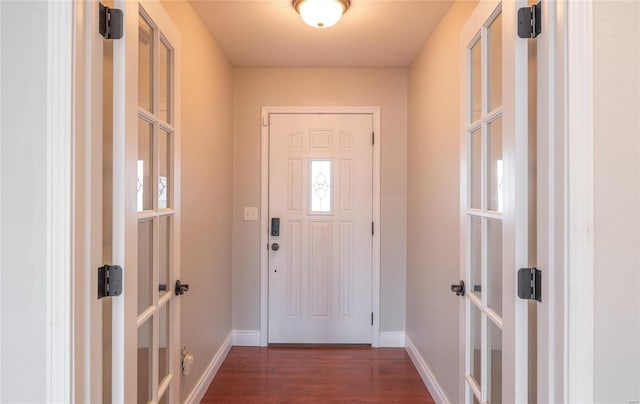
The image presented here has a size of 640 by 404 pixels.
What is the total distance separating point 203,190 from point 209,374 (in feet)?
4.18

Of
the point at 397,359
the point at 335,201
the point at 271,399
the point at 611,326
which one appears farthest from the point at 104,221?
the point at 397,359

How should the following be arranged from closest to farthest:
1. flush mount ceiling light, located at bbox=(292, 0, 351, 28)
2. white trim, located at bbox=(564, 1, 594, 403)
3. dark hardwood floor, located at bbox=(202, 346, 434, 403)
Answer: white trim, located at bbox=(564, 1, 594, 403), flush mount ceiling light, located at bbox=(292, 0, 351, 28), dark hardwood floor, located at bbox=(202, 346, 434, 403)

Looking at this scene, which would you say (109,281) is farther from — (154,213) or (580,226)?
(580,226)

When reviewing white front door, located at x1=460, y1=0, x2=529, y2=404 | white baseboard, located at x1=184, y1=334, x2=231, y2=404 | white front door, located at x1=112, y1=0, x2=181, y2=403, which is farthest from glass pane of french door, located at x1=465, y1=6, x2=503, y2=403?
white baseboard, located at x1=184, y1=334, x2=231, y2=404

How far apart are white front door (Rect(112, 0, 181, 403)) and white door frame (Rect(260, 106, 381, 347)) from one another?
4.70ft

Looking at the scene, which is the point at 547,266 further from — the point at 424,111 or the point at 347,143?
the point at 347,143

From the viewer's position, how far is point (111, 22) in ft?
3.45

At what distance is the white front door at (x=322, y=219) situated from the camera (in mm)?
3178

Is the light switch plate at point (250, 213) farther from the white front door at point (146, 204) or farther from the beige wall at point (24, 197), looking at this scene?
the beige wall at point (24, 197)

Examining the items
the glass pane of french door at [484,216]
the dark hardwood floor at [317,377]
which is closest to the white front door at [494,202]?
the glass pane of french door at [484,216]

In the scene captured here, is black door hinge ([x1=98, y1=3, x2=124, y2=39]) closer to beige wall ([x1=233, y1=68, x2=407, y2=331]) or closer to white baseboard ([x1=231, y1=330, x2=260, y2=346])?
beige wall ([x1=233, y1=68, x2=407, y2=331])

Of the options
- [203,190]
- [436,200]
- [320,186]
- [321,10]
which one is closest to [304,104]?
[320,186]

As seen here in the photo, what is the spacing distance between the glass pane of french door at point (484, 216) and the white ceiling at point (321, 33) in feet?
2.85

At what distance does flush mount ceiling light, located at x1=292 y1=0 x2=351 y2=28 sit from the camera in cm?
199
